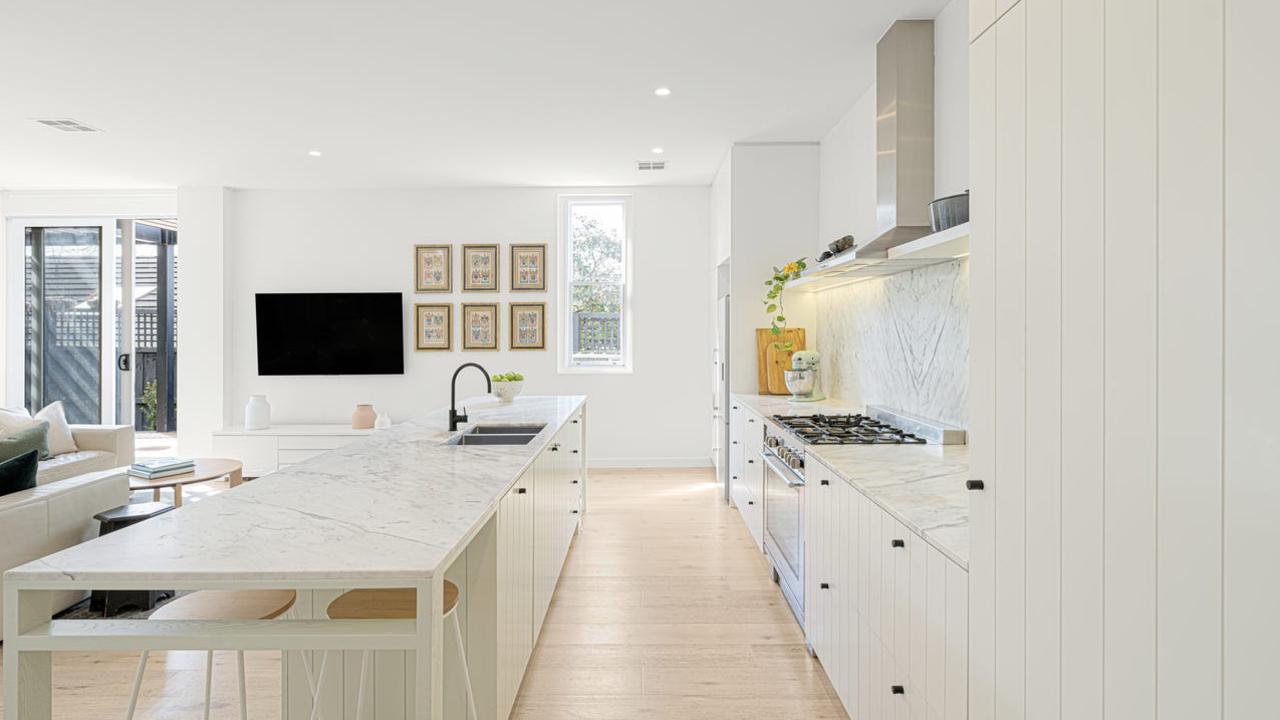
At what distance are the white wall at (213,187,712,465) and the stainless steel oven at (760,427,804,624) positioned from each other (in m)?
2.90

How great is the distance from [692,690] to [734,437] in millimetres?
2529

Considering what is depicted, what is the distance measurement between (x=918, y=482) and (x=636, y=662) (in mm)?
1371

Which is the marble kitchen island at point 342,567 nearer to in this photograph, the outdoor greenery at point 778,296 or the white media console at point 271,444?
the outdoor greenery at point 778,296

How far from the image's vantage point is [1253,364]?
24.3 inches

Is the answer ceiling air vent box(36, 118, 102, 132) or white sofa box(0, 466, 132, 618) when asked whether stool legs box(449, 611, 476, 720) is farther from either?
ceiling air vent box(36, 118, 102, 132)

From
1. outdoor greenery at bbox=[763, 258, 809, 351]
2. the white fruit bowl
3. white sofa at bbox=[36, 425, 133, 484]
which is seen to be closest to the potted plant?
the white fruit bowl

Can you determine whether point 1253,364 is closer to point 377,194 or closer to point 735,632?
point 735,632

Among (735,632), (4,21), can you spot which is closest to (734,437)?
(735,632)

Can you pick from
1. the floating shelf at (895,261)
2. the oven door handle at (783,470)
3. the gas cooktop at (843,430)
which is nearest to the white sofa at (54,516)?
the oven door handle at (783,470)

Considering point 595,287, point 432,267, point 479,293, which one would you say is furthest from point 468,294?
point 595,287

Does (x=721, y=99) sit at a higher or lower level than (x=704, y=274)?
higher

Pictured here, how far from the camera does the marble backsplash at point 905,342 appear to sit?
2771 mm

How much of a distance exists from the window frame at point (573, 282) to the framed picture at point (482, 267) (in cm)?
65

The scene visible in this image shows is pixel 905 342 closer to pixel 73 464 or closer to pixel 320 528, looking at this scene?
pixel 320 528
